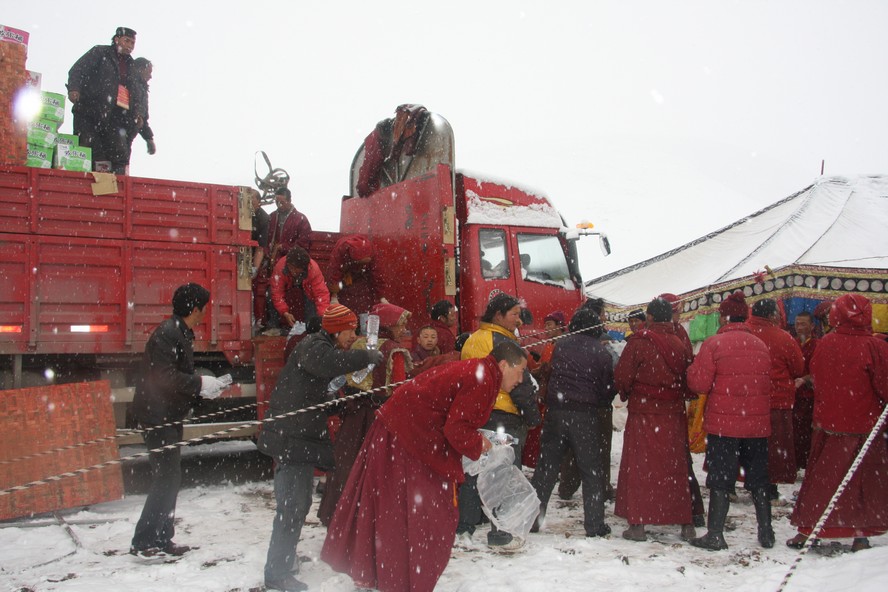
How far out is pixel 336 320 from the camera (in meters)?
4.11

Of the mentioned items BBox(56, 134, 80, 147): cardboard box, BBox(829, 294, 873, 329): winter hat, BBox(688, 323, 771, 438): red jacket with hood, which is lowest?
BBox(688, 323, 771, 438): red jacket with hood

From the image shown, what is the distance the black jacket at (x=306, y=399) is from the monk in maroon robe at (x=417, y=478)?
1.29 ft

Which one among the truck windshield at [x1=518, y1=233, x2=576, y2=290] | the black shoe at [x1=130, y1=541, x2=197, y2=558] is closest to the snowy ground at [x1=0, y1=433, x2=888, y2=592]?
the black shoe at [x1=130, y1=541, x2=197, y2=558]

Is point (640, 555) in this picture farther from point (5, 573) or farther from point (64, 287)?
point (64, 287)

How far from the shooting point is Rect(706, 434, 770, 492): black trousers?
16.4 feet

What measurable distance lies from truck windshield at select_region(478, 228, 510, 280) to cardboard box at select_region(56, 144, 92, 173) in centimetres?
392

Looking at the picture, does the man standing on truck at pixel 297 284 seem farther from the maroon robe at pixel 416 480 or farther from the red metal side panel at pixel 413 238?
the maroon robe at pixel 416 480

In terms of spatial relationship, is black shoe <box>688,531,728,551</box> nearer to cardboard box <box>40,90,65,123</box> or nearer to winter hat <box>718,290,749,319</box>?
winter hat <box>718,290,749,319</box>

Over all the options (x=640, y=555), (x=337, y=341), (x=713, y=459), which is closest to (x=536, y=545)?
(x=640, y=555)

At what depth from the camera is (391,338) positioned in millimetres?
5758

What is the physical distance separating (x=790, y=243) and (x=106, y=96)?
954 centimetres

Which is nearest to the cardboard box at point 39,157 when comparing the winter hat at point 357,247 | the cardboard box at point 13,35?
the cardboard box at point 13,35

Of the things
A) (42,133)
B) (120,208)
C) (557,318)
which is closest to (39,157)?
(42,133)

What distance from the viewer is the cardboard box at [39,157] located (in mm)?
6152
